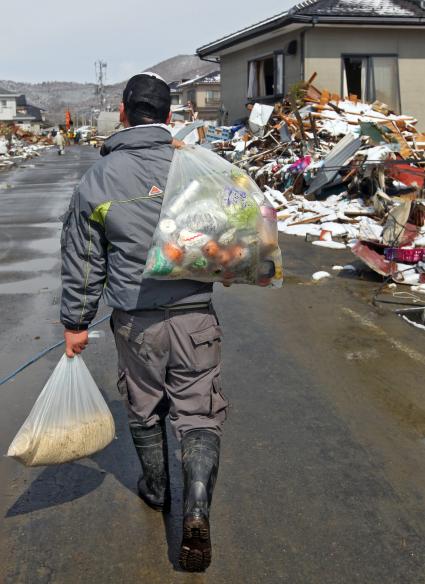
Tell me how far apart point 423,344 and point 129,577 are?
12.8 ft

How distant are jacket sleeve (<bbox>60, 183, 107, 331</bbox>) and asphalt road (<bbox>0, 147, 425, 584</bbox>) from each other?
0.99 m

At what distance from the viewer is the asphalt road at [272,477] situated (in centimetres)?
282

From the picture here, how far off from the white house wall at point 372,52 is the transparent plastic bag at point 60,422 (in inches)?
775

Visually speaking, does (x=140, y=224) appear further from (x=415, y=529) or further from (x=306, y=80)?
(x=306, y=80)

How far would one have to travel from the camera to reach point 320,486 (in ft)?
11.3

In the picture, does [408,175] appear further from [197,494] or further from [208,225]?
[197,494]

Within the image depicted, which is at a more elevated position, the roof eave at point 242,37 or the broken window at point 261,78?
the roof eave at point 242,37

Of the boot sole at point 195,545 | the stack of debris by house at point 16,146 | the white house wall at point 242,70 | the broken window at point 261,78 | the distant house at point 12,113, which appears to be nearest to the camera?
the boot sole at point 195,545

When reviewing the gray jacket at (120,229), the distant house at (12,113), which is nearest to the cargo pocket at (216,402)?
the gray jacket at (120,229)

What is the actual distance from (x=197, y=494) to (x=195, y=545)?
0.19m

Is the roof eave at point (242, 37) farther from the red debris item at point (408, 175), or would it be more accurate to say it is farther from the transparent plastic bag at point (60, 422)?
the transparent plastic bag at point (60, 422)

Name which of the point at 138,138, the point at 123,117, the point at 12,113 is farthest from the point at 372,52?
the point at 12,113

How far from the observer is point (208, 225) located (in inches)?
109

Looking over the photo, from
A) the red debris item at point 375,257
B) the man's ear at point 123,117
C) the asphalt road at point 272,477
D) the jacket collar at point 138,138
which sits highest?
the man's ear at point 123,117
